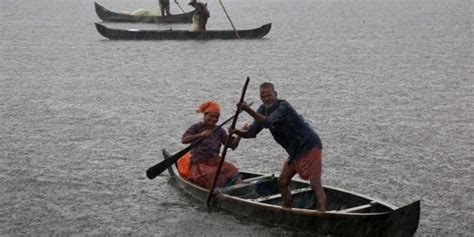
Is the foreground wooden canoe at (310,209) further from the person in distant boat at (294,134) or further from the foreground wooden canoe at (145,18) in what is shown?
the foreground wooden canoe at (145,18)

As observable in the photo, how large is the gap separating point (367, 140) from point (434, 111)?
332 cm

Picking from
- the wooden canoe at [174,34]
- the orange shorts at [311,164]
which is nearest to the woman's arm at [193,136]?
the orange shorts at [311,164]

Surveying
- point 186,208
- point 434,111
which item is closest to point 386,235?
point 186,208

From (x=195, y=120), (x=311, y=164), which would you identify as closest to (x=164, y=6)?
(x=195, y=120)

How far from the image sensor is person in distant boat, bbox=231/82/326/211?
898 cm

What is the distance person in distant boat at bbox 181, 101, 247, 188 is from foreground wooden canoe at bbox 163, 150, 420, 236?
0.53 ft

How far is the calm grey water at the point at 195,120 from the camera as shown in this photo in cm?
1037

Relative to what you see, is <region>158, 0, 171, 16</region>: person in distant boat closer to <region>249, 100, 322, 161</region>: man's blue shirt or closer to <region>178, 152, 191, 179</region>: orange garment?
<region>178, 152, 191, 179</region>: orange garment

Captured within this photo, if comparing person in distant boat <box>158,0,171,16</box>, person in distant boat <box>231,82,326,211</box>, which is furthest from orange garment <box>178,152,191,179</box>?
person in distant boat <box>158,0,171,16</box>

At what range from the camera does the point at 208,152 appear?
34.5 ft

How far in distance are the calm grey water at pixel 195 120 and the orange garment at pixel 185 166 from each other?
0.34m

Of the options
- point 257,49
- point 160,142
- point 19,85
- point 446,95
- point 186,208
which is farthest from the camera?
point 257,49

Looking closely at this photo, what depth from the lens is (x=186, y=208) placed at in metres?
10.4

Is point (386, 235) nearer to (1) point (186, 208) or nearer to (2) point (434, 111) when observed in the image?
(1) point (186, 208)
